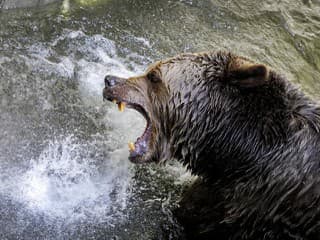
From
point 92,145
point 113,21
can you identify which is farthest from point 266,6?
point 92,145

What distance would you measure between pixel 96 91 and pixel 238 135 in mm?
2200

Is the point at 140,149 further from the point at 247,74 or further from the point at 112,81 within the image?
the point at 247,74

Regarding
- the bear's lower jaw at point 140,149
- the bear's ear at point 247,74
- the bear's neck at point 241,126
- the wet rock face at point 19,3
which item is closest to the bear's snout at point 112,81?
the bear's lower jaw at point 140,149

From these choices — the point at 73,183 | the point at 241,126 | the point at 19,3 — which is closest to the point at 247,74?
the point at 241,126

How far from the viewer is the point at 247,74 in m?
4.61

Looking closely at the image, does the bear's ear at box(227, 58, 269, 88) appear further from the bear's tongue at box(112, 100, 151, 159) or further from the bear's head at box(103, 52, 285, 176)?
the bear's tongue at box(112, 100, 151, 159)

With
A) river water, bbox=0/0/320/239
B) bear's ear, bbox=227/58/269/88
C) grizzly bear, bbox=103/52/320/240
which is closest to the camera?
bear's ear, bbox=227/58/269/88

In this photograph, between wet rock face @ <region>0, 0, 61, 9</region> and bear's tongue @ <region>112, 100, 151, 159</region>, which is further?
wet rock face @ <region>0, 0, 61, 9</region>

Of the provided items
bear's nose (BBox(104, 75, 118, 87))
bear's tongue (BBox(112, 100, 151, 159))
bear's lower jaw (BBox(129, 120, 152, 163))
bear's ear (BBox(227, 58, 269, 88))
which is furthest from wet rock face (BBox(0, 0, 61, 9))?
bear's ear (BBox(227, 58, 269, 88))

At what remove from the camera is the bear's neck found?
15.5 ft

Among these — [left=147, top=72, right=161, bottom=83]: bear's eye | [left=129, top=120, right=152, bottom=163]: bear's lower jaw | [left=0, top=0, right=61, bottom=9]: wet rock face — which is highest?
[left=147, top=72, right=161, bottom=83]: bear's eye

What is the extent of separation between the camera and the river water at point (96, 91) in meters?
5.51

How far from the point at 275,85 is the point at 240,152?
1.82 feet

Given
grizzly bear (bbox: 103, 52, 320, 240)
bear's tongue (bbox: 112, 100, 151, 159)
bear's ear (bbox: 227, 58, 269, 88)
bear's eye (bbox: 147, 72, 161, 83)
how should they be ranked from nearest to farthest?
bear's ear (bbox: 227, 58, 269, 88) < grizzly bear (bbox: 103, 52, 320, 240) < bear's eye (bbox: 147, 72, 161, 83) < bear's tongue (bbox: 112, 100, 151, 159)
